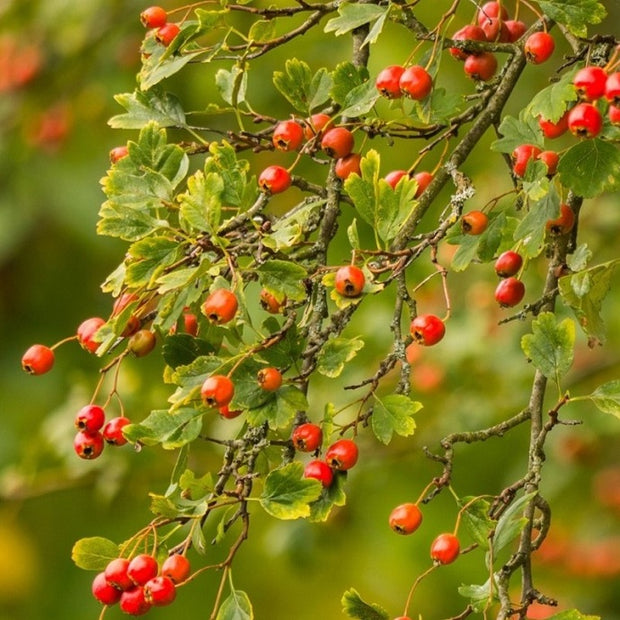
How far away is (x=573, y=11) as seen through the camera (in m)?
1.11

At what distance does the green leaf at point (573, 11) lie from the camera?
3.63 feet

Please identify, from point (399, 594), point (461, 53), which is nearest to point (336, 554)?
point (399, 594)

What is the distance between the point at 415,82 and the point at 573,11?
6.2 inches

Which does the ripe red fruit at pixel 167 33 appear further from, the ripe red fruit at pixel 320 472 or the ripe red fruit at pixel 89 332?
the ripe red fruit at pixel 320 472

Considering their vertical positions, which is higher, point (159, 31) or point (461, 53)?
point (159, 31)

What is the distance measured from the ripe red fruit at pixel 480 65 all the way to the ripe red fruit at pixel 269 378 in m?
0.41

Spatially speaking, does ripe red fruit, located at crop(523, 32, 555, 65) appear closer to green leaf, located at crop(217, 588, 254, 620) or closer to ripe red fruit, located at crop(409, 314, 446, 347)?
ripe red fruit, located at crop(409, 314, 446, 347)

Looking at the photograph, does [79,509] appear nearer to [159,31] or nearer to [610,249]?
[610,249]

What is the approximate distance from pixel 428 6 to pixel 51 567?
2227 mm

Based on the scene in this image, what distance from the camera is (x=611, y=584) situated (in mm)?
3234

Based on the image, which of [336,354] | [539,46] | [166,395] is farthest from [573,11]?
[166,395]

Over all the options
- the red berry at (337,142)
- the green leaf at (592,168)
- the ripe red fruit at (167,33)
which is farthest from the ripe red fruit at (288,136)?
the green leaf at (592,168)

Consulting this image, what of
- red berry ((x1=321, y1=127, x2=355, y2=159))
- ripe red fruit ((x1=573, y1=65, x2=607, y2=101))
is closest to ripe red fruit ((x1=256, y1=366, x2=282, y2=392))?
red berry ((x1=321, y1=127, x2=355, y2=159))

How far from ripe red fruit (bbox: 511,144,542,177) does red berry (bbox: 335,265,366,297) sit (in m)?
0.25
